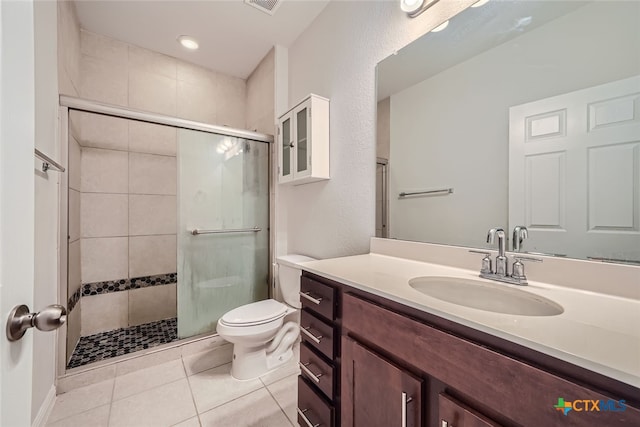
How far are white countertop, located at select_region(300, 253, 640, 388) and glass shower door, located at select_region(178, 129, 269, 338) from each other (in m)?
1.37

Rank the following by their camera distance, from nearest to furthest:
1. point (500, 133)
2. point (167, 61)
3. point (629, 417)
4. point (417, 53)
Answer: point (629, 417) → point (500, 133) → point (417, 53) → point (167, 61)

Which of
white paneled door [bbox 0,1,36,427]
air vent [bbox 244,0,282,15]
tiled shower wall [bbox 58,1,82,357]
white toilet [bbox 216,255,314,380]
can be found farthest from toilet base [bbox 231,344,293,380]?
air vent [bbox 244,0,282,15]

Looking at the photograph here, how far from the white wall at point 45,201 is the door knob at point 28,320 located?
105 cm

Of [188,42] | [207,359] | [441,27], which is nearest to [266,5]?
[188,42]

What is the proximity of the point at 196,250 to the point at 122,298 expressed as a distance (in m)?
0.99

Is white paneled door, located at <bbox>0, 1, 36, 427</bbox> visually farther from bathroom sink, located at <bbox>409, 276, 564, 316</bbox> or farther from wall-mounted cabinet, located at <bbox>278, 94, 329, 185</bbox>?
wall-mounted cabinet, located at <bbox>278, 94, 329, 185</bbox>

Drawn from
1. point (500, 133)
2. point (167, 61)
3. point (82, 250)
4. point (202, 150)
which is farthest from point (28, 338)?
point (167, 61)

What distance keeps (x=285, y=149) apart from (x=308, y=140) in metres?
0.34

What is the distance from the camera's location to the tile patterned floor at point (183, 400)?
1300mm

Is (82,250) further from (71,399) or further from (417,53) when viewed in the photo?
(417,53)

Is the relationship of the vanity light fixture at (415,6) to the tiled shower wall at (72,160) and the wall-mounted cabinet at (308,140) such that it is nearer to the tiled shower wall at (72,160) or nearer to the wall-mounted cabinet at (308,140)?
the wall-mounted cabinet at (308,140)

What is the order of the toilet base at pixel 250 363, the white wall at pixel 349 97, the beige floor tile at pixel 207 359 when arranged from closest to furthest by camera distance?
the white wall at pixel 349 97, the toilet base at pixel 250 363, the beige floor tile at pixel 207 359

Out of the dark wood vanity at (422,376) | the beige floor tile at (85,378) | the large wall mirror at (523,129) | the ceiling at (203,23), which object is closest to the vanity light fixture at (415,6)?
the large wall mirror at (523,129)

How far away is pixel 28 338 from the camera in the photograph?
1.53 ft
